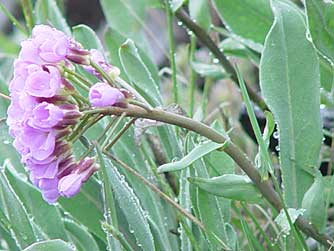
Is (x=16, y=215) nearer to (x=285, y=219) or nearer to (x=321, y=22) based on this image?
(x=285, y=219)

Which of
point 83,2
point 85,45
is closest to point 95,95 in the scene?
point 85,45

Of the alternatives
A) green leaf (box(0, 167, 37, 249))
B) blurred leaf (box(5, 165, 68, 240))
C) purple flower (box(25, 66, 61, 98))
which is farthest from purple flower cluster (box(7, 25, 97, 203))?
blurred leaf (box(5, 165, 68, 240))

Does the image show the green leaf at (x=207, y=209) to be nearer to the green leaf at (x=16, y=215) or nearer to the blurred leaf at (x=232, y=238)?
the blurred leaf at (x=232, y=238)

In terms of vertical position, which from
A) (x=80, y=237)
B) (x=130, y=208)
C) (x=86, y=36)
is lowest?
(x=80, y=237)

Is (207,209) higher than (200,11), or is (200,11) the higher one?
(200,11)

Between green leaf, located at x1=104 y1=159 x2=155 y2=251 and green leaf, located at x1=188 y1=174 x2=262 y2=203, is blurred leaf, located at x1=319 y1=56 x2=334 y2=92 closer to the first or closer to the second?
green leaf, located at x1=188 y1=174 x2=262 y2=203

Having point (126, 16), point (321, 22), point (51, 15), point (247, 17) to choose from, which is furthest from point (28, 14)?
point (321, 22)

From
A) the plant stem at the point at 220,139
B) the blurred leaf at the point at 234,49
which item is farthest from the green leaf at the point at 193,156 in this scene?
the blurred leaf at the point at 234,49
